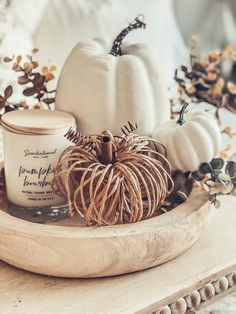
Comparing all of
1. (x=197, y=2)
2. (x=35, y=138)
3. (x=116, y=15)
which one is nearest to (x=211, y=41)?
(x=197, y=2)

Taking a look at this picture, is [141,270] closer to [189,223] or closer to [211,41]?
[189,223]

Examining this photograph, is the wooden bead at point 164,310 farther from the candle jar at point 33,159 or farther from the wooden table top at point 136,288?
the candle jar at point 33,159

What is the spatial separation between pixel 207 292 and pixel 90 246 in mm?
132

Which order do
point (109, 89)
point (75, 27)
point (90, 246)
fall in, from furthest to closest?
1. point (75, 27)
2. point (109, 89)
3. point (90, 246)

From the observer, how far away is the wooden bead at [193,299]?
52 centimetres

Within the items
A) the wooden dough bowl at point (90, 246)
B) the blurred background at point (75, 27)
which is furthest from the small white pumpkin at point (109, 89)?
the blurred background at point (75, 27)

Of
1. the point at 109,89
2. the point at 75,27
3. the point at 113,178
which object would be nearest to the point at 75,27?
the point at 75,27

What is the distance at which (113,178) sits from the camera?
52 centimetres

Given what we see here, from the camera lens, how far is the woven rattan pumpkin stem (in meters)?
0.53

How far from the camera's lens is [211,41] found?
1812 millimetres

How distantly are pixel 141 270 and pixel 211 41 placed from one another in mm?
Result: 1404

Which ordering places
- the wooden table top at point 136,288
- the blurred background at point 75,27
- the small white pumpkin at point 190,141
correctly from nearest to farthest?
the wooden table top at point 136,288, the small white pumpkin at point 190,141, the blurred background at point 75,27

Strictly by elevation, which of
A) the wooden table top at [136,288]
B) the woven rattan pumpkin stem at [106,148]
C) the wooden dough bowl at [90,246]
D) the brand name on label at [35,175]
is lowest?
the wooden table top at [136,288]

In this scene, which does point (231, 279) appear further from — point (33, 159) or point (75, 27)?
point (75, 27)
